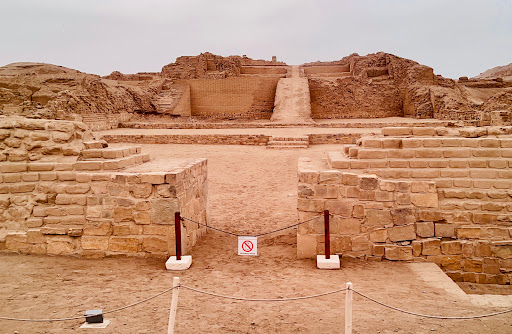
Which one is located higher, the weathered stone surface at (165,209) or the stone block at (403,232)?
the weathered stone surface at (165,209)

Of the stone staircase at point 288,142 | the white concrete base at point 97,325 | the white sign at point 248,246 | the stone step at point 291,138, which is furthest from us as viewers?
the stone step at point 291,138

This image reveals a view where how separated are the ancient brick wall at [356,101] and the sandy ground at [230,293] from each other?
55.3ft

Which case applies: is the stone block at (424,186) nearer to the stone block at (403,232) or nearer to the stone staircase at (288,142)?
the stone block at (403,232)

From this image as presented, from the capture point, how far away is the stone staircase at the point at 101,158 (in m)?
5.42

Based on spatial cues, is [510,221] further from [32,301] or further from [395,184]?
[32,301]

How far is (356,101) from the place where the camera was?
875 inches

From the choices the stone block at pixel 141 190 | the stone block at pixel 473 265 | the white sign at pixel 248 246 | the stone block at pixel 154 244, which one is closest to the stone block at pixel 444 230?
the stone block at pixel 473 265

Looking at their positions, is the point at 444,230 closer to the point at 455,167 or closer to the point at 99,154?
the point at 455,167

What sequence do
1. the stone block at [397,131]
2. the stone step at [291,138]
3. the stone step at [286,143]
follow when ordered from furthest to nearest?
the stone step at [291,138] < the stone step at [286,143] < the stone block at [397,131]

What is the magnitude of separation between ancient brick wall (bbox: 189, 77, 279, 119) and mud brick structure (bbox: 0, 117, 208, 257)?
56.4 ft

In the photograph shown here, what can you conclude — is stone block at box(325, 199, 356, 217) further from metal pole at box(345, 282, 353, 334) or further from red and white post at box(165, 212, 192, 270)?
metal pole at box(345, 282, 353, 334)

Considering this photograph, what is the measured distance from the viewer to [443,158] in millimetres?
5383

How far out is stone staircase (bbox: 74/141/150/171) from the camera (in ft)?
17.8

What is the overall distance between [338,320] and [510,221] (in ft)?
9.79
